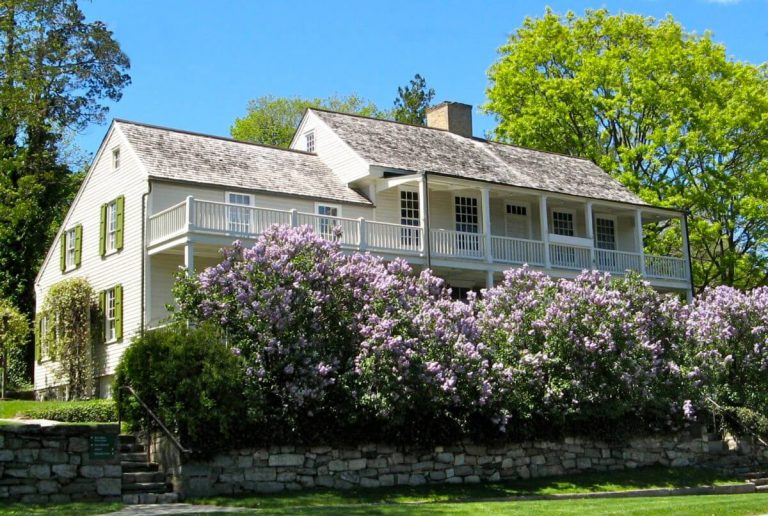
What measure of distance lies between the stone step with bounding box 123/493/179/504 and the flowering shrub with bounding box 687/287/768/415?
12.8 metres

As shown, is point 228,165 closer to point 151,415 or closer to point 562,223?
point 151,415

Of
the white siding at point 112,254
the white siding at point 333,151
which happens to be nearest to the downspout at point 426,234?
the white siding at point 333,151

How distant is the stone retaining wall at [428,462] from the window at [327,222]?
23.7 ft

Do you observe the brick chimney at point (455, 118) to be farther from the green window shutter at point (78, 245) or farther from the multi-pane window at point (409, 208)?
the green window shutter at point (78, 245)

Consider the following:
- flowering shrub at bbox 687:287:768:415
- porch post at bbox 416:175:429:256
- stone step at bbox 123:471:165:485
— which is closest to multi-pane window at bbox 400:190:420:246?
porch post at bbox 416:175:429:256

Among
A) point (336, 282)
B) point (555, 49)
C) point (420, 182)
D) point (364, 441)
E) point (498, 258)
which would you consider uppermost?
point (555, 49)

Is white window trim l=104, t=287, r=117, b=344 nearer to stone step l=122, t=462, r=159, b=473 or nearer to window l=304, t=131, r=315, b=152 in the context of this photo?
window l=304, t=131, r=315, b=152

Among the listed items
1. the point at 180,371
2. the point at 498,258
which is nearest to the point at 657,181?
the point at 498,258

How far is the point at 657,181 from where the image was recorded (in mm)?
36531

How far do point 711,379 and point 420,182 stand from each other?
934 centimetres

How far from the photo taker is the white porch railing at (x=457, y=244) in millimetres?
26906

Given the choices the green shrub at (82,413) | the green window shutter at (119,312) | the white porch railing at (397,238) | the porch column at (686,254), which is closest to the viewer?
the green shrub at (82,413)

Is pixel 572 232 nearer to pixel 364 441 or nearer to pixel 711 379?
pixel 711 379

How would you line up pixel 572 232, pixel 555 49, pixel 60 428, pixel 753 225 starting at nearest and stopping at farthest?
1. pixel 60 428
2. pixel 572 232
3. pixel 753 225
4. pixel 555 49
